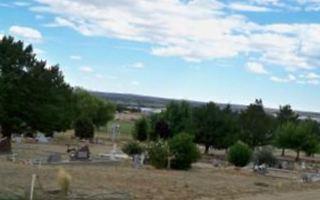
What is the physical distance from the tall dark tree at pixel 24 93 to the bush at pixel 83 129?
30.2 meters

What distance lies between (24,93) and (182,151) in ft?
60.5

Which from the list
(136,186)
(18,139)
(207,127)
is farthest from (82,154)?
(207,127)

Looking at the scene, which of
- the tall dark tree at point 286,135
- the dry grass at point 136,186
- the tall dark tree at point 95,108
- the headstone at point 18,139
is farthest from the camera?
the tall dark tree at point 95,108

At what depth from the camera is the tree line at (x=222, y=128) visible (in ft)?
261

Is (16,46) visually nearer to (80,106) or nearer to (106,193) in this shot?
(106,193)

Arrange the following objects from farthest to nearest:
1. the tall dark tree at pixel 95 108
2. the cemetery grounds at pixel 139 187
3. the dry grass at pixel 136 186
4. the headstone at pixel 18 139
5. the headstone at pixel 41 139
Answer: the tall dark tree at pixel 95 108, the headstone at pixel 41 139, the headstone at pixel 18 139, the dry grass at pixel 136 186, the cemetery grounds at pixel 139 187

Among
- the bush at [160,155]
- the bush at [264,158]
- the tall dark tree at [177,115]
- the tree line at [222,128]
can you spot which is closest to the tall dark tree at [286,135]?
the tree line at [222,128]

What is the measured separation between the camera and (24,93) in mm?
57875

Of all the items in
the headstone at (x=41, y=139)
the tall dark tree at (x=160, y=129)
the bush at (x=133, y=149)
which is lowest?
the headstone at (x=41, y=139)

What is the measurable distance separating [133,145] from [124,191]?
94.2ft

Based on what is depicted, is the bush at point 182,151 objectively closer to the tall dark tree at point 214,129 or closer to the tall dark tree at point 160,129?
the tall dark tree at point 214,129

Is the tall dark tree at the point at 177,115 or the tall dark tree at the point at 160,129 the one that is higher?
the tall dark tree at the point at 177,115

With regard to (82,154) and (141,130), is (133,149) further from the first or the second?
(141,130)

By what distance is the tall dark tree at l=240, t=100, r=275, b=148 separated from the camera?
90125 millimetres
